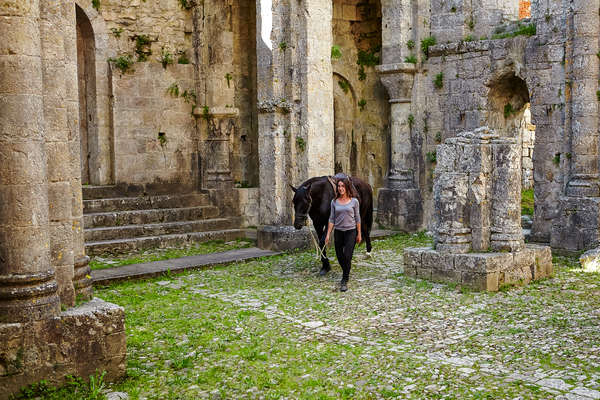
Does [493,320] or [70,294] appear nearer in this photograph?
[70,294]

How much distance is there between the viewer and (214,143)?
14.4 metres

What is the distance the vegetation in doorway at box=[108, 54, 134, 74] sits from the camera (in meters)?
13.2

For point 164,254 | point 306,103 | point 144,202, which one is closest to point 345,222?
point 306,103

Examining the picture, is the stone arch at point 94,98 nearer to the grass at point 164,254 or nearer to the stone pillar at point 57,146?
the grass at point 164,254

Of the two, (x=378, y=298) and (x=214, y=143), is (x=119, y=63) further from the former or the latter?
(x=378, y=298)

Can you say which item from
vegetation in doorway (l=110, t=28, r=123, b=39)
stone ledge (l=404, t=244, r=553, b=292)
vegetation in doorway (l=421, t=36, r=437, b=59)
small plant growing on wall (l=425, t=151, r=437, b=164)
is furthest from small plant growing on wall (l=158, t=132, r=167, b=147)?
stone ledge (l=404, t=244, r=553, b=292)

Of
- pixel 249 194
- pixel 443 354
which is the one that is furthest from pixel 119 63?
pixel 443 354

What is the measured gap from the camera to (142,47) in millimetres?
13648

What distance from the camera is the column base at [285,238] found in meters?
12.1

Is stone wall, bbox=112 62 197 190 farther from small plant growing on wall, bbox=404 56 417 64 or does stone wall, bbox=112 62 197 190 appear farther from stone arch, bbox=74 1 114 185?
small plant growing on wall, bbox=404 56 417 64

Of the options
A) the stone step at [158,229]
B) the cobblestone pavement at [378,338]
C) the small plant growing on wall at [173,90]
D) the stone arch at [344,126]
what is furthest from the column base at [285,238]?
the stone arch at [344,126]

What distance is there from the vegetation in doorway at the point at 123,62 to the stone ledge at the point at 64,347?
8465mm

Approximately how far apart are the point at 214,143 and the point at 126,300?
6376 mm

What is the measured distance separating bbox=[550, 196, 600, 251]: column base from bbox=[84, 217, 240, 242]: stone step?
637 cm
